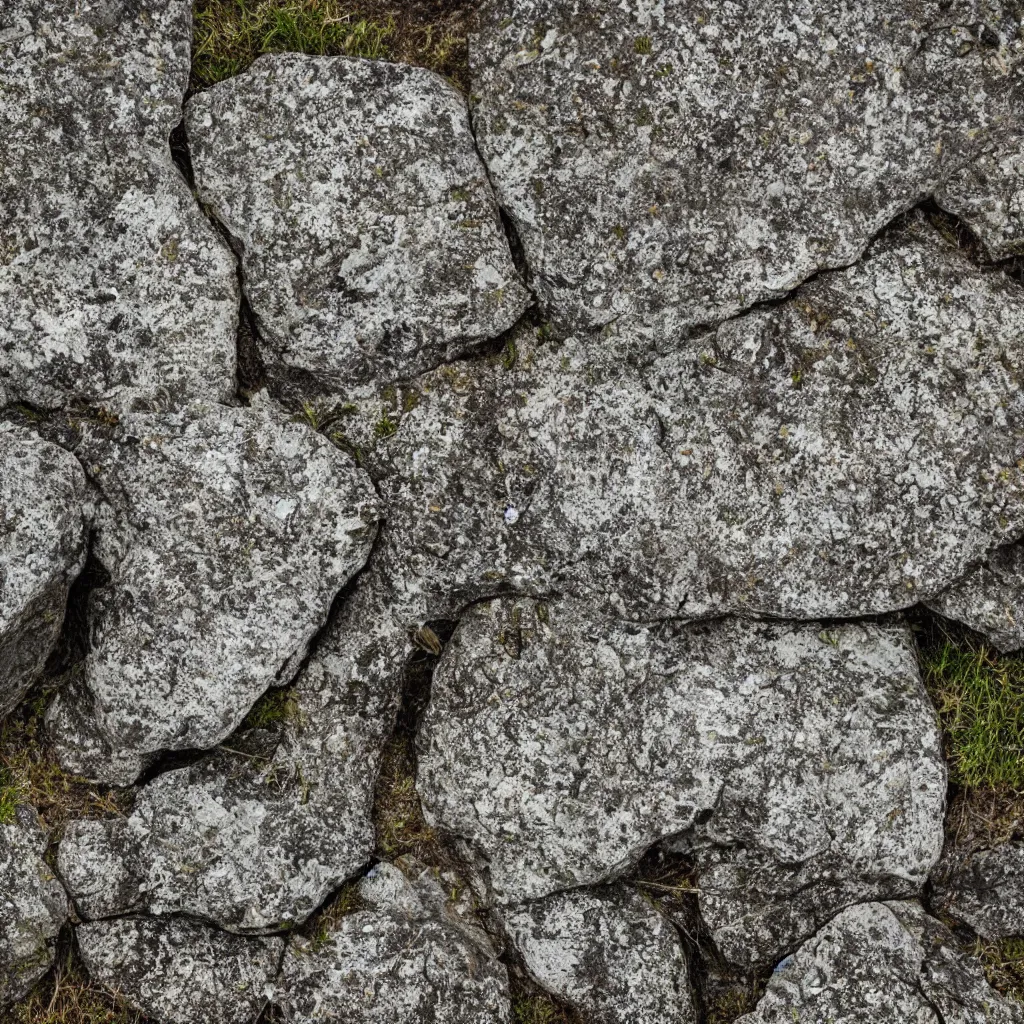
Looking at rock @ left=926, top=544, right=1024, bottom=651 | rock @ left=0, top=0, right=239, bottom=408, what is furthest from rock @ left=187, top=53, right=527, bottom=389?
rock @ left=926, top=544, right=1024, bottom=651

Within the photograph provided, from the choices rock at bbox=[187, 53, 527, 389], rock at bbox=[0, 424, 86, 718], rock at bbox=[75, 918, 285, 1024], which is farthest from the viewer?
rock at bbox=[75, 918, 285, 1024]

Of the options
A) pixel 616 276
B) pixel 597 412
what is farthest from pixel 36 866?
pixel 616 276

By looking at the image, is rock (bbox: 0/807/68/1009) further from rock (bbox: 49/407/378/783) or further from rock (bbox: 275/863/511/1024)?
rock (bbox: 275/863/511/1024)

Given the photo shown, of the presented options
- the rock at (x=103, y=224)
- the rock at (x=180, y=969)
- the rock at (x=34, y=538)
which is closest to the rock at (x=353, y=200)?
the rock at (x=103, y=224)

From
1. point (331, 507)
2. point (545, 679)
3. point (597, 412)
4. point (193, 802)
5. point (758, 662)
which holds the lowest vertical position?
point (758, 662)

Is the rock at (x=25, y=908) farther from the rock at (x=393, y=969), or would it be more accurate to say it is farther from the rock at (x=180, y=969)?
the rock at (x=393, y=969)

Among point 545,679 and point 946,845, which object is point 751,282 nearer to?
point 545,679
